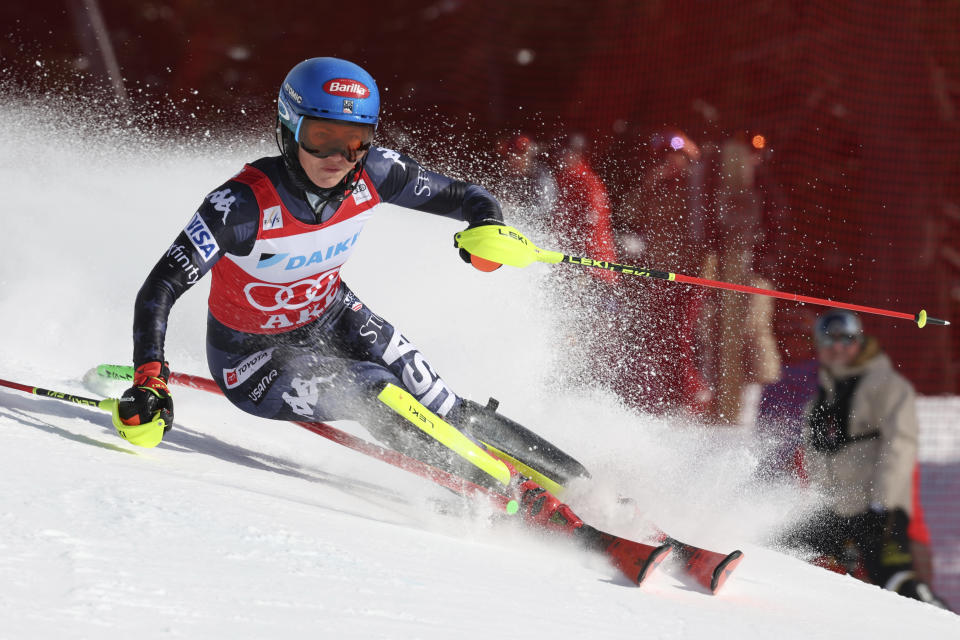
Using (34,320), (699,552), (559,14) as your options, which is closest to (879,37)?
(559,14)

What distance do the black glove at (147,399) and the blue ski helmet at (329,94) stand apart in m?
0.86

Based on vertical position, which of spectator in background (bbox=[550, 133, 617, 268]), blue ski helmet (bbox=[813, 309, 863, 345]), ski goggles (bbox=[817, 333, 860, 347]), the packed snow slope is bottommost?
the packed snow slope

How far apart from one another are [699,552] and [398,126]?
16.5 ft

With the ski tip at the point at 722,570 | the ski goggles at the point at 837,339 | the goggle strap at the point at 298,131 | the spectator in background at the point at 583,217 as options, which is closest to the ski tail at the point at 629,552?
the ski tip at the point at 722,570

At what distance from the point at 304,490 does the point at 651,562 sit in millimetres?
1088

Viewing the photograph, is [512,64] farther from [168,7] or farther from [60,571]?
[60,571]

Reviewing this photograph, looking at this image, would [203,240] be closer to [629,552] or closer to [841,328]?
[629,552]

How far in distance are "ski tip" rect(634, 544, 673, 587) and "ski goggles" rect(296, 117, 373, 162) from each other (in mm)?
1509

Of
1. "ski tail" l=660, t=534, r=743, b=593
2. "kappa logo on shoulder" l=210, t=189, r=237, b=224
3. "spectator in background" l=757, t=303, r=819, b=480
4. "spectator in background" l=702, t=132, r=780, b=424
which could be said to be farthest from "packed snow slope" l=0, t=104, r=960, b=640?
"kappa logo on shoulder" l=210, t=189, r=237, b=224

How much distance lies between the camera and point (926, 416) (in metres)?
5.83

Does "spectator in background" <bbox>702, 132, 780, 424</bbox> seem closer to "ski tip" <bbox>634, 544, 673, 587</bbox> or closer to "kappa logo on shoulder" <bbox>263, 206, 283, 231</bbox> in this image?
"ski tip" <bbox>634, 544, 673, 587</bbox>

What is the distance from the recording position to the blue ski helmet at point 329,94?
2.80 meters

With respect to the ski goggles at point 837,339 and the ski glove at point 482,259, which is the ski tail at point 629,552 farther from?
the ski goggles at point 837,339

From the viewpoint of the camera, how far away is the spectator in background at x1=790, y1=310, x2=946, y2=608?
12.7 ft
